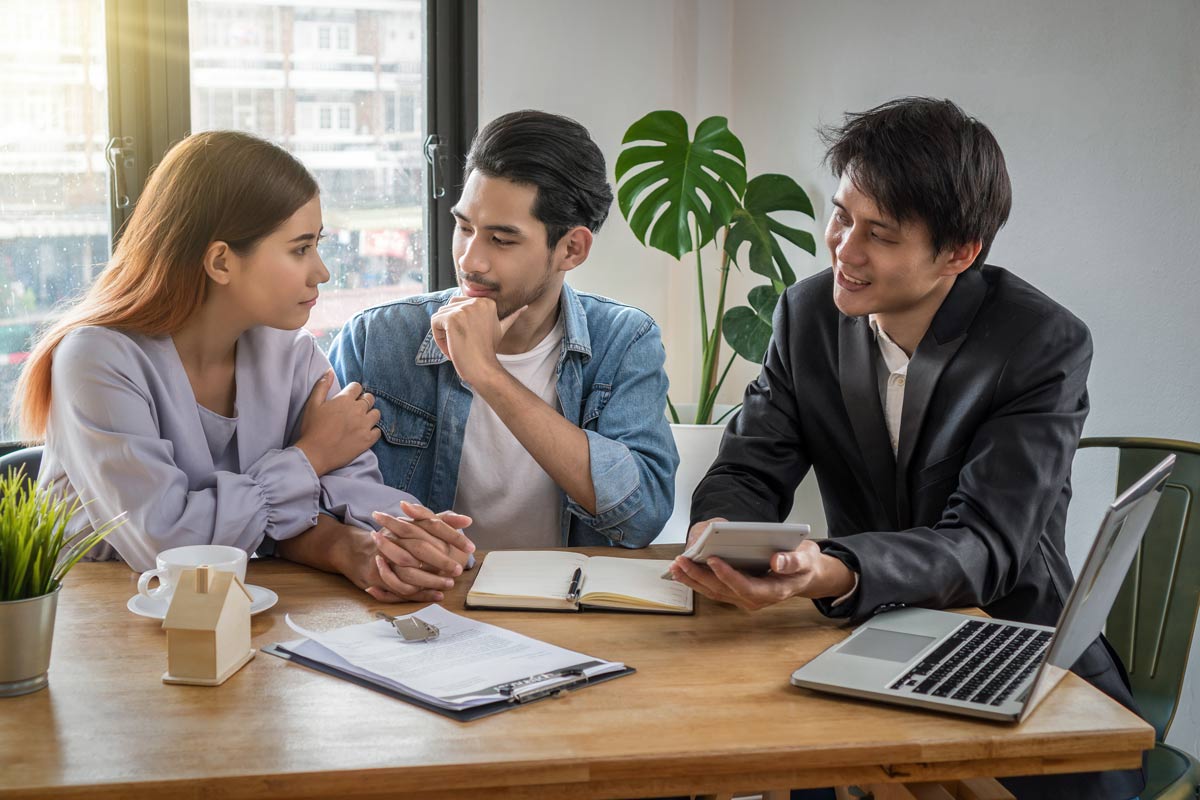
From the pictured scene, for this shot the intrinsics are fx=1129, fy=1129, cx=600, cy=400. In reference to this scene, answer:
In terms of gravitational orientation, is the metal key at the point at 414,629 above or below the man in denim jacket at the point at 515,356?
below

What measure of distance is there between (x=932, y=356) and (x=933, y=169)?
286 millimetres

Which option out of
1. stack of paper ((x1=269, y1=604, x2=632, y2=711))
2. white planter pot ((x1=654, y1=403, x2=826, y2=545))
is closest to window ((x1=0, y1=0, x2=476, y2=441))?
white planter pot ((x1=654, y1=403, x2=826, y2=545))

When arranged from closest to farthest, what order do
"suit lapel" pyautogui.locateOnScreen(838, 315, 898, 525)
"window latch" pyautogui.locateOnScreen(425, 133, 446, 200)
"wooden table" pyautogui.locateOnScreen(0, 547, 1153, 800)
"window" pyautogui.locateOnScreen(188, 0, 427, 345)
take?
"wooden table" pyautogui.locateOnScreen(0, 547, 1153, 800) → "suit lapel" pyautogui.locateOnScreen(838, 315, 898, 525) → "window" pyautogui.locateOnScreen(188, 0, 427, 345) → "window latch" pyautogui.locateOnScreen(425, 133, 446, 200)

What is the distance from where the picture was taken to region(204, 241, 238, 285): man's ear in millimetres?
1753

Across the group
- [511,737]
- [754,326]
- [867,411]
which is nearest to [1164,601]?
[867,411]

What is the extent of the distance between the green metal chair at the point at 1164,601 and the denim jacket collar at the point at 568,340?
102cm

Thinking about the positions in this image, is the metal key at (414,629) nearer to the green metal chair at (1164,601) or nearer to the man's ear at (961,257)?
the man's ear at (961,257)

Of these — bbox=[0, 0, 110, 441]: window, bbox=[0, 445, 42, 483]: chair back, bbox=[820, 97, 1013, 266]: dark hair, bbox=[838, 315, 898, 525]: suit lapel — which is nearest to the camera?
bbox=[820, 97, 1013, 266]: dark hair

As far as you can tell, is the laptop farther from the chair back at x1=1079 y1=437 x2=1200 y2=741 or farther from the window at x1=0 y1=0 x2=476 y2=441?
the window at x1=0 y1=0 x2=476 y2=441

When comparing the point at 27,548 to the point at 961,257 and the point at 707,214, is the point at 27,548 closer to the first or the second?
the point at 961,257

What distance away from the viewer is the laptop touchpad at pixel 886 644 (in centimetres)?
→ 133

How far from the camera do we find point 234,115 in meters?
3.25

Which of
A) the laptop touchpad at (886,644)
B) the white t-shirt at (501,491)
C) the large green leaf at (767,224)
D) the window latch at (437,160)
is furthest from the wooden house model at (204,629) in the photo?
the window latch at (437,160)

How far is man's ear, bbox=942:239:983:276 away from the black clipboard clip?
92cm
